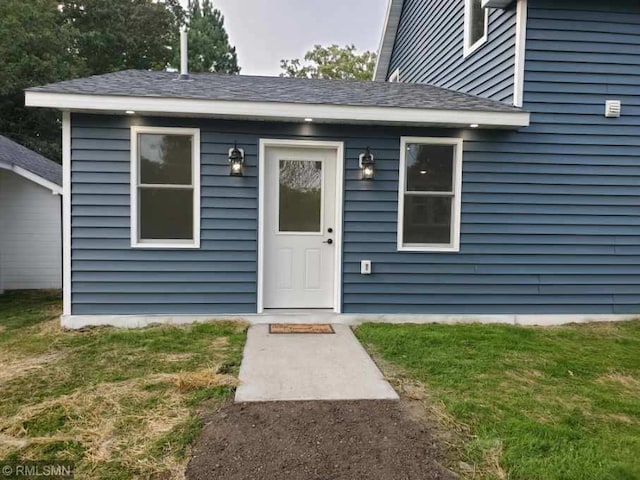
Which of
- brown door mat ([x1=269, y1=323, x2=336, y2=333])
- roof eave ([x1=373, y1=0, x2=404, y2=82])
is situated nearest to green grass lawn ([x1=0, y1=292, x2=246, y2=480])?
brown door mat ([x1=269, y1=323, x2=336, y2=333])

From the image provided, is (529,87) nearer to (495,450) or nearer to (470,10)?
(470,10)

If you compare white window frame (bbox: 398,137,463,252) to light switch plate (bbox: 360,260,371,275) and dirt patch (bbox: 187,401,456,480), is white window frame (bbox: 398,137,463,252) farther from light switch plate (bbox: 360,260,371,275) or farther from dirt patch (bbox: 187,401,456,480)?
dirt patch (bbox: 187,401,456,480)

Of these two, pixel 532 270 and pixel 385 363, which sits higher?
pixel 532 270

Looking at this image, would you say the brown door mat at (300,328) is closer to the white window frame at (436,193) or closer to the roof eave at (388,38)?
the white window frame at (436,193)

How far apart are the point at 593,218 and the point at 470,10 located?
356cm

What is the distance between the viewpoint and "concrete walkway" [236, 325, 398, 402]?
3.11 metres

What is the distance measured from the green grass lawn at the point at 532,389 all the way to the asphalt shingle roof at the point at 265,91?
8.44 feet

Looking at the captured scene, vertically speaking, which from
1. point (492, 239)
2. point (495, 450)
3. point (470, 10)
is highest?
point (470, 10)

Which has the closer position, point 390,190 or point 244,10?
point 390,190

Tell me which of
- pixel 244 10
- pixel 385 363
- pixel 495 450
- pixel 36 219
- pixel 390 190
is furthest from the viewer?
pixel 244 10

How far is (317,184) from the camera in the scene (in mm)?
5188

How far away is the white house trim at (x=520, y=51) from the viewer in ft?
16.4

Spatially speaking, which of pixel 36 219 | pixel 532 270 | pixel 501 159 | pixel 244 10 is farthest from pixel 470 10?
pixel 244 10

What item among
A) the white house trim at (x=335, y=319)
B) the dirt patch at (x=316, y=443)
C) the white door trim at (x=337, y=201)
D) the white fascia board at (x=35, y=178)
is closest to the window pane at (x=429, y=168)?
the white door trim at (x=337, y=201)
